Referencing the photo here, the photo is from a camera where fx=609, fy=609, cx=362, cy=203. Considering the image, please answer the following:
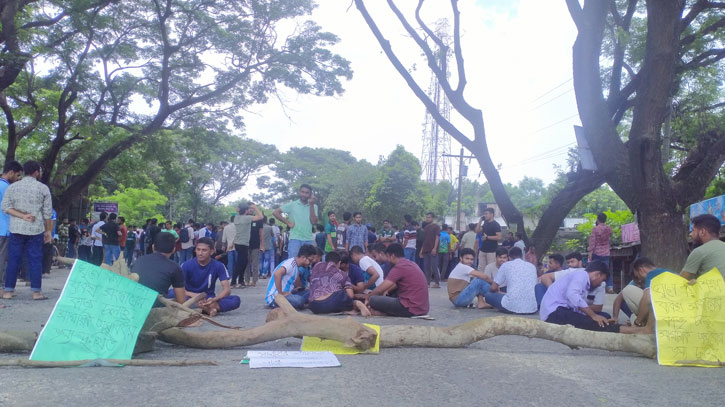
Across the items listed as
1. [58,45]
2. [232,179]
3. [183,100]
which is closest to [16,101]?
[58,45]

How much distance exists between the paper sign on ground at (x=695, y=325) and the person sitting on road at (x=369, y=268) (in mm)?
4247

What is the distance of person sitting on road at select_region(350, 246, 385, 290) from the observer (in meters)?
8.87

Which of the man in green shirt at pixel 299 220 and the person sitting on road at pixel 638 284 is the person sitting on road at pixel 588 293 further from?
the man in green shirt at pixel 299 220

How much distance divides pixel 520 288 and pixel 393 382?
16.8 ft

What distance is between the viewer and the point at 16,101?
2078 centimetres

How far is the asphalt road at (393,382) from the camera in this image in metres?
3.70

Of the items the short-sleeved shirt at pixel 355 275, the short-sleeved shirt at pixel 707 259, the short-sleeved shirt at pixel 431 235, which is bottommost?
the short-sleeved shirt at pixel 355 275

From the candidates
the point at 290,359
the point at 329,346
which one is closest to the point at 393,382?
the point at 290,359

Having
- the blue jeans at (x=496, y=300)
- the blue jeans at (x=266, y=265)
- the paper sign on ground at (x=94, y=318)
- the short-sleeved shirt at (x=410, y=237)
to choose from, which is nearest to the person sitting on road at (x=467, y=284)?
the blue jeans at (x=496, y=300)

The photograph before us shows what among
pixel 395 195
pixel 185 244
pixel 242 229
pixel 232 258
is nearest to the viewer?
pixel 242 229

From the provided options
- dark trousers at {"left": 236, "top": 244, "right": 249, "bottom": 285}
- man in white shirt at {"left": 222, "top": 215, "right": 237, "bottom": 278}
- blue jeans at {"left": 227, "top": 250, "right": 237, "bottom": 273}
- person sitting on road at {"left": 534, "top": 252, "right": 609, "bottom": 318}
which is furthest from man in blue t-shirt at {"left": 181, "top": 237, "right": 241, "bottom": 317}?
blue jeans at {"left": 227, "top": 250, "right": 237, "bottom": 273}

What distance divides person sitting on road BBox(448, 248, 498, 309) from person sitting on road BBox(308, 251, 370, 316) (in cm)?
206

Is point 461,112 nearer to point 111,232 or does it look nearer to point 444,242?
point 444,242

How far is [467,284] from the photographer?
9.88 metres
